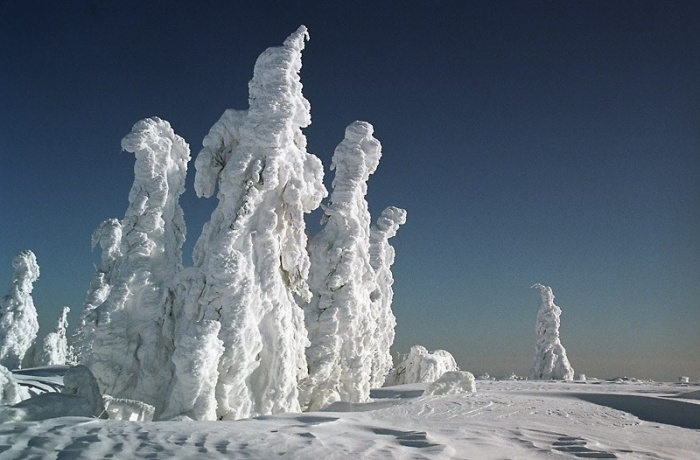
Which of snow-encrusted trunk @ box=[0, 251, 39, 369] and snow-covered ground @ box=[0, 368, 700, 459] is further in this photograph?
snow-encrusted trunk @ box=[0, 251, 39, 369]

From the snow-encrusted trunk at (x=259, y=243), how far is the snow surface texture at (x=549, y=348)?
1244 inches

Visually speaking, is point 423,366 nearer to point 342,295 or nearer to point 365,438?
point 342,295

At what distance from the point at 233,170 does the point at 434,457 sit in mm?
11184

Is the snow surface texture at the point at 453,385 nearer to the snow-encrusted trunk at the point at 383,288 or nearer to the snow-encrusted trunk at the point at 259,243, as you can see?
the snow-encrusted trunk at the point at 259,243

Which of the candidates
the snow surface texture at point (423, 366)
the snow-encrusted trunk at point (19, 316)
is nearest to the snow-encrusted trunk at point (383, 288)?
the snow surface texture at point (423, 366)

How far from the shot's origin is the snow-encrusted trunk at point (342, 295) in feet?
66.5

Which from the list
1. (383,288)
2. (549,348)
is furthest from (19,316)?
(549,348)

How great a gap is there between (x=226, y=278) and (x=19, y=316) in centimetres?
2510

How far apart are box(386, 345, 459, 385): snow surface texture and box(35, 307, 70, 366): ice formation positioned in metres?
25.8

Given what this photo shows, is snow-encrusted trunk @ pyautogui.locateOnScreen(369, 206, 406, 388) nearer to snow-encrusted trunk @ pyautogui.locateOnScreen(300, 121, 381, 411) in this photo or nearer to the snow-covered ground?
snow-encrusted trunk @ pyautogui.locateOnScreen(300, 121, 381, 411)

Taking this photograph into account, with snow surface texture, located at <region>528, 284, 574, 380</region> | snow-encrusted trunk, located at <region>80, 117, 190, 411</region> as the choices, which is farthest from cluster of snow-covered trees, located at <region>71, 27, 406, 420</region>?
snow surface texture, located at <region>528, 284, 574, 380</region>

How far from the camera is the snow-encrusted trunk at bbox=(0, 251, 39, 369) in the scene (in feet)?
107

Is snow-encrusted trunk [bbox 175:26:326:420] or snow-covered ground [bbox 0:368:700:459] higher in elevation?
snow-encrusted trunk [bbox 175:26:326:420]

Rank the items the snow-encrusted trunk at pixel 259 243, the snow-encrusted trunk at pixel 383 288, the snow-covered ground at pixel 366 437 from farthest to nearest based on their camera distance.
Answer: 1. the snow-encrusted trunk at pixel 383 288
2. the snow-encrusted trunk at pixel 259 243
3. the snow-covered ground at pixel 366 437
